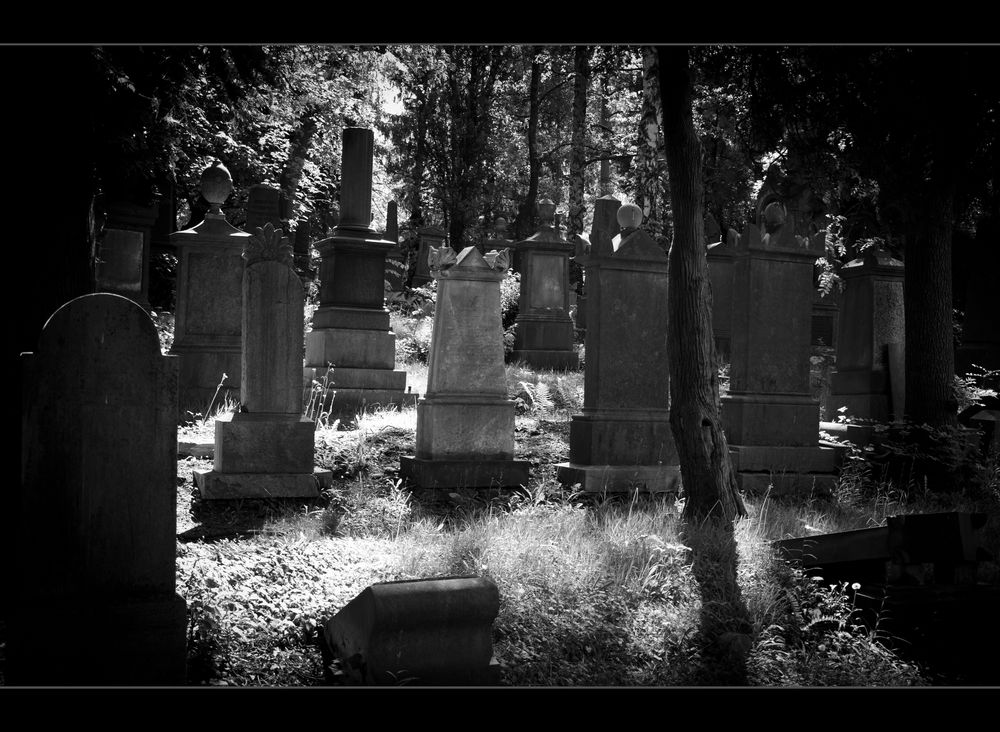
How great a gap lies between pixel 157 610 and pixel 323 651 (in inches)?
34.0

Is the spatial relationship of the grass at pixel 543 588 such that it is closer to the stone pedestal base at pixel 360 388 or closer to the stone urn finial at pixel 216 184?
the stone pedestal base at pixel 360 388

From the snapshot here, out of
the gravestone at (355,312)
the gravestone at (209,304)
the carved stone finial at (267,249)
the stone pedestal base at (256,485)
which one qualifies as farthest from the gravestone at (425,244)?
the stone pedestal base at (256,485)

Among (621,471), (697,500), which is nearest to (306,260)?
(621,471)

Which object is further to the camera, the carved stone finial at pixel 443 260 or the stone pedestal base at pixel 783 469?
the stone pedestal base at pixel 783 469

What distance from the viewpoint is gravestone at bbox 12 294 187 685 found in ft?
12.0

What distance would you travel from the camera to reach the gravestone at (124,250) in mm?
12352

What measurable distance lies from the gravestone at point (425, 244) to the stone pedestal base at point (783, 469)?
53.0 ft

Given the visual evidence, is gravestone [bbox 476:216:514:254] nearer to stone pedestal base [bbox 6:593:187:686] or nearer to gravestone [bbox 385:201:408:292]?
gravestone [bbox 385:201:408:292]

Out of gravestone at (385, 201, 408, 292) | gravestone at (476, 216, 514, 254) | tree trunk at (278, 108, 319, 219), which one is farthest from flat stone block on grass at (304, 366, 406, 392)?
gravestone at (385, 201, 408, 292)

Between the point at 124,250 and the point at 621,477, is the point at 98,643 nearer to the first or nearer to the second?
the point at 621,477

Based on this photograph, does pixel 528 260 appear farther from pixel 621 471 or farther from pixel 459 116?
pixel 621 471

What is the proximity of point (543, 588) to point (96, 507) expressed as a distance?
235cm

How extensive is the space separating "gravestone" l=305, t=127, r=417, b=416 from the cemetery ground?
3659mm

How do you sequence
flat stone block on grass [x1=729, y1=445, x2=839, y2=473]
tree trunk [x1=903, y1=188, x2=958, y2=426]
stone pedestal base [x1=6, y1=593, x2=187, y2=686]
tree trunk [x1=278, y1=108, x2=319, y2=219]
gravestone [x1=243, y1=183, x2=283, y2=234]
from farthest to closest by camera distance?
tree trunk [x1=278, y1=108, x2=319, y2=219] < gravestone [x1=243, y1=183, x2=283, y2=234] < tree trunk [x1=903, y1=188, x2=958, y2=426] < flat stone block on grass [x1=729, y1=445, x2=839, y2=473] < stone pedestal base [x1=6, y1=593, x2=187, y2=686]
